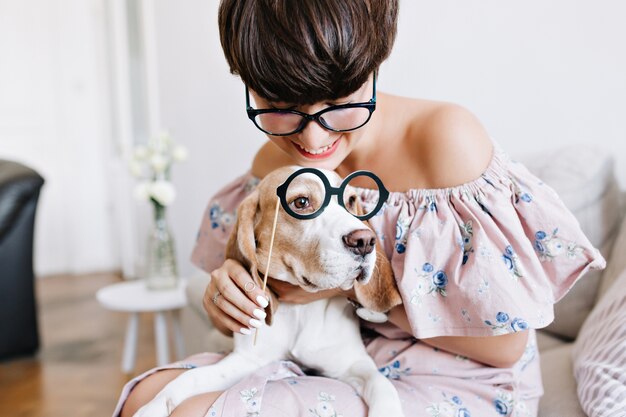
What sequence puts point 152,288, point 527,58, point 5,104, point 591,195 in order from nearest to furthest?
point 591,195, point 527,58, point 152,288, point 5,104

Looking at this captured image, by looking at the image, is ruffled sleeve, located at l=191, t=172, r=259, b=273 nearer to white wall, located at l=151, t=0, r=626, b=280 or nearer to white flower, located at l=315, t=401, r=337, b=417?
white flower, located at l=315, t=401, r=337, b=417

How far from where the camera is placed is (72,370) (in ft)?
9.74

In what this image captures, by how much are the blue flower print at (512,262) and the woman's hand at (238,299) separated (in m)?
0.38

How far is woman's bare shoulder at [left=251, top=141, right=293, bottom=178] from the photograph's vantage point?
4.01 feet

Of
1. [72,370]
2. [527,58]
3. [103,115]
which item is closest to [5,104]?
[103,115]

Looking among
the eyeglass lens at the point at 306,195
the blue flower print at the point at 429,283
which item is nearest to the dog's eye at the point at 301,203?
the eyeglass lens at the point at 306,195

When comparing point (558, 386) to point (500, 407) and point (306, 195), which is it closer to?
point (500, 407)

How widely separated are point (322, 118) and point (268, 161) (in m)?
0.33

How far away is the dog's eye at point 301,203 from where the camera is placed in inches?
36.1

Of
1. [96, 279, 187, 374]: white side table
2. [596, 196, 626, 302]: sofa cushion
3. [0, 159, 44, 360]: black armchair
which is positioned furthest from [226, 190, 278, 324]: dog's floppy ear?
[0, 159, 44, 360]: black armchair

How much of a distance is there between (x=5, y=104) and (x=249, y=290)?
454cm

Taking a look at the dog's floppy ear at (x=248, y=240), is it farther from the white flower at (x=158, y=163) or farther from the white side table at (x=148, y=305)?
the white flower at (x=158, y=163)

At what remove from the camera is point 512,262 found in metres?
0.99

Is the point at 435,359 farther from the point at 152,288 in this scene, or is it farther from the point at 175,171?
the point at 175,171
